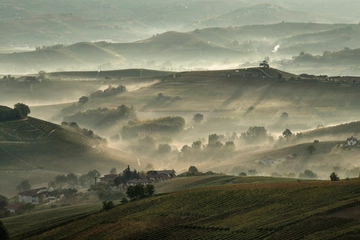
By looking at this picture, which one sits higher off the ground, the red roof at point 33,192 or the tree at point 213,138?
the tree at point 213,138

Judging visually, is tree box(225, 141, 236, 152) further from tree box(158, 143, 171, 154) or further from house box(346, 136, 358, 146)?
house box(346, 136, 358, 146)

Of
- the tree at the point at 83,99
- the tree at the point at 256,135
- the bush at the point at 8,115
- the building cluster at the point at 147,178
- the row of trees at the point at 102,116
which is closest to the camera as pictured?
the building cluster at the point at 147,178

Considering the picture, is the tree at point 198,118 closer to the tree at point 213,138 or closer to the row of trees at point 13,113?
the tree at point 213,138

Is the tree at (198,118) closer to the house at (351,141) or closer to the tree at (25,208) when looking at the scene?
the house at (351,141)

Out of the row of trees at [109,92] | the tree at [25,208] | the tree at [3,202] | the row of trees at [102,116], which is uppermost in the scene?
the row of trees at [109,92]

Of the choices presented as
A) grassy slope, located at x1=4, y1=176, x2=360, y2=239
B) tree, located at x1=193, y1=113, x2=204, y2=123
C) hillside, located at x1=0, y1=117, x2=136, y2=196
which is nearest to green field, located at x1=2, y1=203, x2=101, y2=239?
grassy slope, located at x1=4, y1=176, x2=360, y2=239

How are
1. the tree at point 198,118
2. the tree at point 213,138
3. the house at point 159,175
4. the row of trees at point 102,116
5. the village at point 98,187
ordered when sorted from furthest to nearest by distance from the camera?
the row of trees at point 102,116 < the tree at point 198,118 < the tree at point 213,138 < the house at point 159,175 < the village at point 98,187

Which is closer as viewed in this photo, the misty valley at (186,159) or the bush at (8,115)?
the misty valley at (186,159)

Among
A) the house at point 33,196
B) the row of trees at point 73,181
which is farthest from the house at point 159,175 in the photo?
the house at point 33,196
